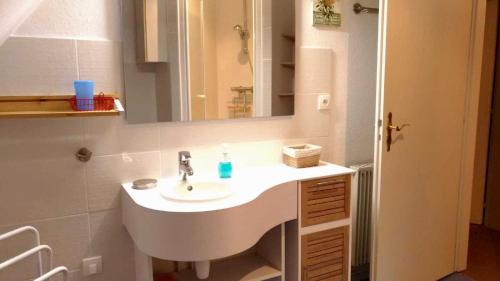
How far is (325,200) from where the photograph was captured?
6.21ft

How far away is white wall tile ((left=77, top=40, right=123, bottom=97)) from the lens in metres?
1.68

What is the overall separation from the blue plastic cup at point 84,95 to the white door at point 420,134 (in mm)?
1409

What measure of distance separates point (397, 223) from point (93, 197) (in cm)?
164

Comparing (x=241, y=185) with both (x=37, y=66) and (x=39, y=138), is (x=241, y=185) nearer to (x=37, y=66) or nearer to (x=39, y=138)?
(x=39, y=138)

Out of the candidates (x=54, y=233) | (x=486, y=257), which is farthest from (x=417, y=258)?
(x=54, y=233)

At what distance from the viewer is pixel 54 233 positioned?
5.64ft

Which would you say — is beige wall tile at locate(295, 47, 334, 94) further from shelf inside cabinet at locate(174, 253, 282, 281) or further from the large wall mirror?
shelf inside cabinet at locate(174, 253, 282, 281)

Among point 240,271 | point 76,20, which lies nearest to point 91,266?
point 240,271

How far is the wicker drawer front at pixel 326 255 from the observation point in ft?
6.14

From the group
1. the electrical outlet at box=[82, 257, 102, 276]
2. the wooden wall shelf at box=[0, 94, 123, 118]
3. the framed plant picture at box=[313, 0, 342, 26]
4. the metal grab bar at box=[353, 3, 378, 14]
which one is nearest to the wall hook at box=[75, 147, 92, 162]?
the wooden wall shelf at box=[0, 94, 123, 118]

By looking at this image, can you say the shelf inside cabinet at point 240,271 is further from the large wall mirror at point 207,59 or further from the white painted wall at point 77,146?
the large wall mirror at point 207,59

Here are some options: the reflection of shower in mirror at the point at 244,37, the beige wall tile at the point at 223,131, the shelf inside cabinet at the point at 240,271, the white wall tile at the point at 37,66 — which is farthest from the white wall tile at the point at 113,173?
the reflection of shower in mirror at the point at 244,37

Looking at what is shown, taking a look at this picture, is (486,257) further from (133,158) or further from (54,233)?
(54,233)

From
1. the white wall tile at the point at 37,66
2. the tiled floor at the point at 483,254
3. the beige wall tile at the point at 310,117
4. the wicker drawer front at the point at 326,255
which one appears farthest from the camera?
the tiled floor at the point at 483,254
